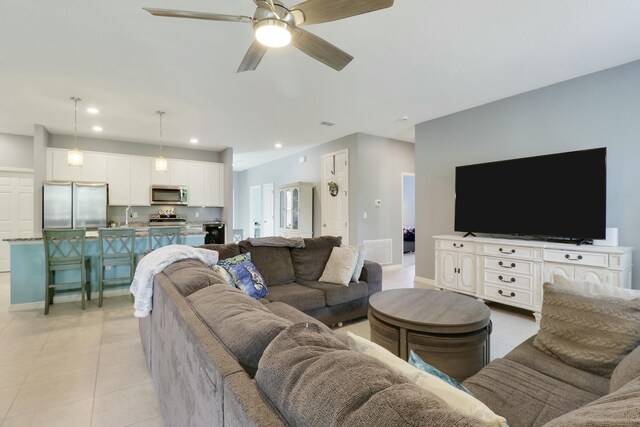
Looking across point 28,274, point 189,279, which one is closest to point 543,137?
point 189,279

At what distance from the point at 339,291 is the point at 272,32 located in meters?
2.34

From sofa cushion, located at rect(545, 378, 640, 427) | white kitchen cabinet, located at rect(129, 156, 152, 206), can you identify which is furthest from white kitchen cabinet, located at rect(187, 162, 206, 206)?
sofa cushion, located at rect(545, 378, 640, 427)

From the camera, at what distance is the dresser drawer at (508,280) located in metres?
3.41

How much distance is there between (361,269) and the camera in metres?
3.43

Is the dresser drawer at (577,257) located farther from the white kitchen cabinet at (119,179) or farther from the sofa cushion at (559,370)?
the white kitchen cabinet at (119,179)

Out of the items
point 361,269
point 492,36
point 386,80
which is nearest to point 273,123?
point 386,80

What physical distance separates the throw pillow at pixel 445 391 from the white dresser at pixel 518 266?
2.62 m

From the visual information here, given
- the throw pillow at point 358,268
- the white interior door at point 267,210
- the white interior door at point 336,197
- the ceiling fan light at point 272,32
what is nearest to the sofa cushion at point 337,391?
the ceiling fan light at point 272,32

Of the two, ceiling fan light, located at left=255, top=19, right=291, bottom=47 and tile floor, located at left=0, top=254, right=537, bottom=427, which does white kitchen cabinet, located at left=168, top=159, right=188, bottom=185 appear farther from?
ceiling fan light, located at left=255, top=19, right=291, bottom=47

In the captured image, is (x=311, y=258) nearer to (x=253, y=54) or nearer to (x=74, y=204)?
(x=253, y=54)

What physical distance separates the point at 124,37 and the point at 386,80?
2.65m

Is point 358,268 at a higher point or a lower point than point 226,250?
lower

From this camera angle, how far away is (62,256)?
12.1 feet

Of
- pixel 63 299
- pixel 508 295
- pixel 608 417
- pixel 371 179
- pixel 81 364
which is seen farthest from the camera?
pixel 371 179
